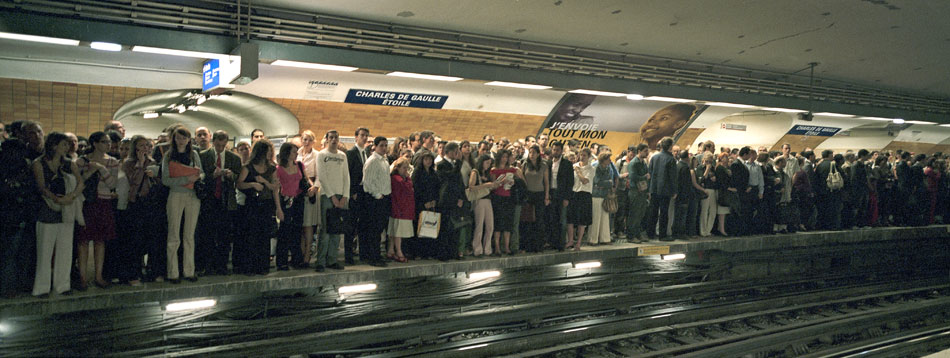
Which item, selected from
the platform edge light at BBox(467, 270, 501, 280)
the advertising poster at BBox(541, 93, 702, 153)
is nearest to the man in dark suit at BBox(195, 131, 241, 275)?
the platform edge light at BBox(467, 270, 501, 280)

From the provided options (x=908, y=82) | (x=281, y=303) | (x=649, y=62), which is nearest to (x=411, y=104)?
(x=649, y=62)

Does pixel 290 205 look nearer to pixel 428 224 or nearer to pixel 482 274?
pixel 428 224

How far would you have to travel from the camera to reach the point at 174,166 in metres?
6.85

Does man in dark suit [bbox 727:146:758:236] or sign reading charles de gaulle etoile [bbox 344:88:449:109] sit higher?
sign reading charles de gaulle etoile [bbox 344:88:449:109]

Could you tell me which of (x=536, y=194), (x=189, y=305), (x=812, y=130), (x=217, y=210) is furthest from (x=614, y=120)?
(x=189, y=305)

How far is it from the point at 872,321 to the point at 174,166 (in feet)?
32.5

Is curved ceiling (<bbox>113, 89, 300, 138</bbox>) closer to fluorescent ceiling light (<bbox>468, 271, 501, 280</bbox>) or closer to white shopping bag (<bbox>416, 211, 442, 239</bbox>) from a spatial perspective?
white shopping bag (<bbox>416, 211, 442, 239</bbox>)

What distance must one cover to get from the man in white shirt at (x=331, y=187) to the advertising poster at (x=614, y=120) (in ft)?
24.1

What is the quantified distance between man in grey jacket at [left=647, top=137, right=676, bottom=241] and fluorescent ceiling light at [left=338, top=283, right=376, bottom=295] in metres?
5.56

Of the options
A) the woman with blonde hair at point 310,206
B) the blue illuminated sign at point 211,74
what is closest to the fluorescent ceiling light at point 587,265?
the woman with blonde hair at point 310,206

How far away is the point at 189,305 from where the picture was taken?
6750 mm

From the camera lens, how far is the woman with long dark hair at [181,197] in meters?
6.89

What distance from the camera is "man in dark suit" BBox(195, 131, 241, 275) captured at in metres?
7.30

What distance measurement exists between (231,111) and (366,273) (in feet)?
19.1
